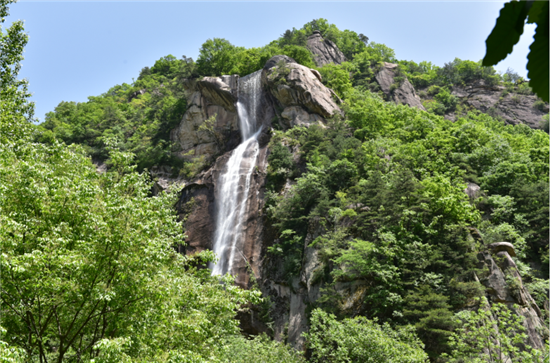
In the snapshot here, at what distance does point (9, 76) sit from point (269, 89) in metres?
28.1

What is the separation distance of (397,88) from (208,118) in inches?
1064

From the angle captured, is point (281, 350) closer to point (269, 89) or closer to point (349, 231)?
point (349, 231)

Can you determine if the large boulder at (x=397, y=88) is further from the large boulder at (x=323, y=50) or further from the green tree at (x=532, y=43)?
the green tree at (x=532, y=43)

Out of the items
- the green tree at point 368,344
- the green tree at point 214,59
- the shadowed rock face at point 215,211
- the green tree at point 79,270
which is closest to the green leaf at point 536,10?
the green tree at point 79,270

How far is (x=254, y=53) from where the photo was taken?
45406 millimetres

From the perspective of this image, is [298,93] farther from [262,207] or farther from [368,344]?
[368,344]

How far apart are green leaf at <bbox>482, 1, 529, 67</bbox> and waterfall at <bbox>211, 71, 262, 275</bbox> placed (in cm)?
2733

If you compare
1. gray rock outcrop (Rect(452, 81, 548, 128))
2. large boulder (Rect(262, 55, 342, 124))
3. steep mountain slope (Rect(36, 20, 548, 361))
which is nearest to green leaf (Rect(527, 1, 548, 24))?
steep mountain slope (Rect(36, 20, 548, 361))

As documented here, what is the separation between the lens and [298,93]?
119 feet

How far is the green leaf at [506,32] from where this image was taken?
1.24 meters

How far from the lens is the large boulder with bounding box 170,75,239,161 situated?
39406 millimetres

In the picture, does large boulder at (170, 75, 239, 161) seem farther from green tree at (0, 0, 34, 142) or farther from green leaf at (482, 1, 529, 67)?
green leaf at (482, 1, 529, 67)

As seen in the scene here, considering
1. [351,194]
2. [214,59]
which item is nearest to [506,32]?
[351,194]

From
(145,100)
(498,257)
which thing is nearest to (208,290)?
(498,257)
